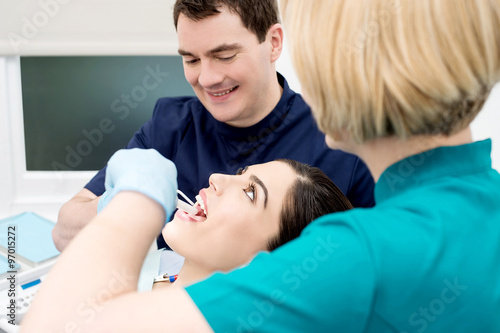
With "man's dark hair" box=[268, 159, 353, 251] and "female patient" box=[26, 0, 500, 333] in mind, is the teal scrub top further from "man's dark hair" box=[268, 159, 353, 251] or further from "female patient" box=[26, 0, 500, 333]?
"man's dark hair" box=[268, 159, 353, 251]

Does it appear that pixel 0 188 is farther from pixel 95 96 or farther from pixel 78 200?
pixel 78 200

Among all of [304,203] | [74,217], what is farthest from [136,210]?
[74,217]

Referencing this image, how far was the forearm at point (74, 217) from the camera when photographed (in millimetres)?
1308

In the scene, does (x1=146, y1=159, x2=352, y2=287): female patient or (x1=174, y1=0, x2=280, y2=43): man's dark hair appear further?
(x1=174, y1=0, x2=280, y2=43): man's dark hair

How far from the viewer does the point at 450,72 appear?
0.51 metres

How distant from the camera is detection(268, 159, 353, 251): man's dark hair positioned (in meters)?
1.01

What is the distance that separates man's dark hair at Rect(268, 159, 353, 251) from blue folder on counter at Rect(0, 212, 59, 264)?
3.05ft

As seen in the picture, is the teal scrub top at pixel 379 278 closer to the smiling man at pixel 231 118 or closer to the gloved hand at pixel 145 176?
the gloved hand at pixel 145 176

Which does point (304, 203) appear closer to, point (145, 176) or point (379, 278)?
point (145, 176)

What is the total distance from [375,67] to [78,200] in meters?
1.15

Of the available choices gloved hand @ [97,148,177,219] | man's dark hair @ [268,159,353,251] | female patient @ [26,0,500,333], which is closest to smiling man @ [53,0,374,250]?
man's dark hair @ [268,159,353,251]

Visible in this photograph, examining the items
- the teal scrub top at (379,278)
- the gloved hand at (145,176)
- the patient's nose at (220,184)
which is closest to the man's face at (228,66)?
the patient's nose at (220,184)

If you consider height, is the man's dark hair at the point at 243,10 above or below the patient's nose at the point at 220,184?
above

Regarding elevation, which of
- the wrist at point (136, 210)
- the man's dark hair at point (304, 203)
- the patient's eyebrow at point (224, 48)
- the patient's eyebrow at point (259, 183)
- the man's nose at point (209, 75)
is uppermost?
the patient's eyebrow at point (224, 48)
